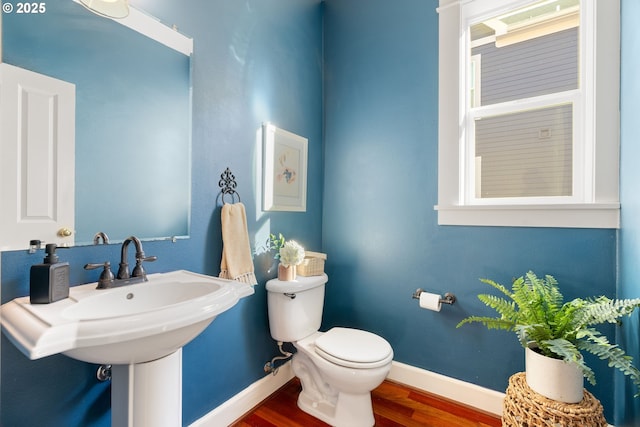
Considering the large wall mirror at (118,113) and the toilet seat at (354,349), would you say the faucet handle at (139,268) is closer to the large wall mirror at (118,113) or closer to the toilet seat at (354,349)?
the large wall mirror at (118,113)

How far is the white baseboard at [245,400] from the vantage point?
54.7 inches

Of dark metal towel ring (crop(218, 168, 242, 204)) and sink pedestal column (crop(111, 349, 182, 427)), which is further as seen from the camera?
dark metal towel ring (crop(218, 168, 242, 204))

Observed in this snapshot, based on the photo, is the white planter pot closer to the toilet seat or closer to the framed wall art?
the toilet seat

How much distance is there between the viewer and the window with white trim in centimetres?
133

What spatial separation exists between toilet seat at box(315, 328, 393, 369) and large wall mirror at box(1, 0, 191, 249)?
93 cm

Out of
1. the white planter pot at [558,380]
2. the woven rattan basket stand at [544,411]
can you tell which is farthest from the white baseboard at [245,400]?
the white planter pot at [558,380]

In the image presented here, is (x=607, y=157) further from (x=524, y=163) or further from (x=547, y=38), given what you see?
(x=547, y=38)

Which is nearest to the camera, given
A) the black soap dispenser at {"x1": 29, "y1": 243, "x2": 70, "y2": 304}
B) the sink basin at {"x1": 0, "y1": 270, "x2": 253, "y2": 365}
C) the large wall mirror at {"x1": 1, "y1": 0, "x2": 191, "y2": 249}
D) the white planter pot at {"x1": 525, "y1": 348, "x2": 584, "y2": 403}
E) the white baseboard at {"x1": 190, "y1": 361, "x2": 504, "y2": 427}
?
the sink basin at {"x1": 0, "y1": 270, "x2": 253, "y2": 365}

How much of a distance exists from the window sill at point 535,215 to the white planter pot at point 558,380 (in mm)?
692

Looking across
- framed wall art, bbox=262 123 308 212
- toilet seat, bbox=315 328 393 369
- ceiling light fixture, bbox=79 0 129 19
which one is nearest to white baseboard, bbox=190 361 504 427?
toilet seat, bbox=315 328 393 369

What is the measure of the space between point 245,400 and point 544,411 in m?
1.37

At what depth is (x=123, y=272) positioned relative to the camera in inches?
39.7

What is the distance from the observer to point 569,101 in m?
1.50

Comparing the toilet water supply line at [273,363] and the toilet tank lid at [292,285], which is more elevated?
the toilet tank lid at [292,285]
